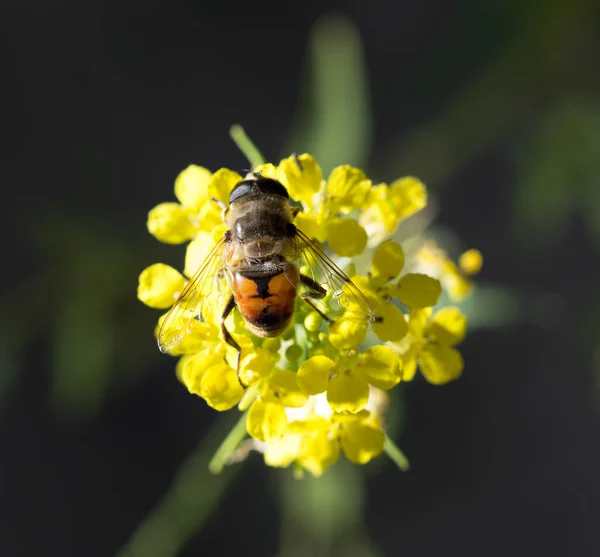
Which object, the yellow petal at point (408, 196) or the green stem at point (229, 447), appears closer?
the green stem at point (229, 447)

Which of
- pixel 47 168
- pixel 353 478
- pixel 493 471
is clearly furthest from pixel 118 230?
pixel 493 471

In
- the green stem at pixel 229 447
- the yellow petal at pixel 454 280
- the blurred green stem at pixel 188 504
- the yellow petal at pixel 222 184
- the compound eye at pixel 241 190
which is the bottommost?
the blurred green stem at pixel 188 504

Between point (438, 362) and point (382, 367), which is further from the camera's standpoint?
point (438, 362)

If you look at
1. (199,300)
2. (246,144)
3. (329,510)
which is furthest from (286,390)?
(329,510)

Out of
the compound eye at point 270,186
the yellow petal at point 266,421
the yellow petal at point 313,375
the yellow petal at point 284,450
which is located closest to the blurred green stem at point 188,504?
the yellow petal at point 284,450

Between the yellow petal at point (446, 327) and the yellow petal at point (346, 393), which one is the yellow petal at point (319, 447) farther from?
the yellow petal at point (446, 327)

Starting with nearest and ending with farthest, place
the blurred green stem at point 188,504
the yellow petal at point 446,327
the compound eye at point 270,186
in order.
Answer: the compound eye at point 270,186
the yellow petal at point 446,327
the blurred green stem at point 188,504

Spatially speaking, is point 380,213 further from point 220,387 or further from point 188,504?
point 188,504

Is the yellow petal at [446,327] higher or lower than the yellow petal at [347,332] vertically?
lower
